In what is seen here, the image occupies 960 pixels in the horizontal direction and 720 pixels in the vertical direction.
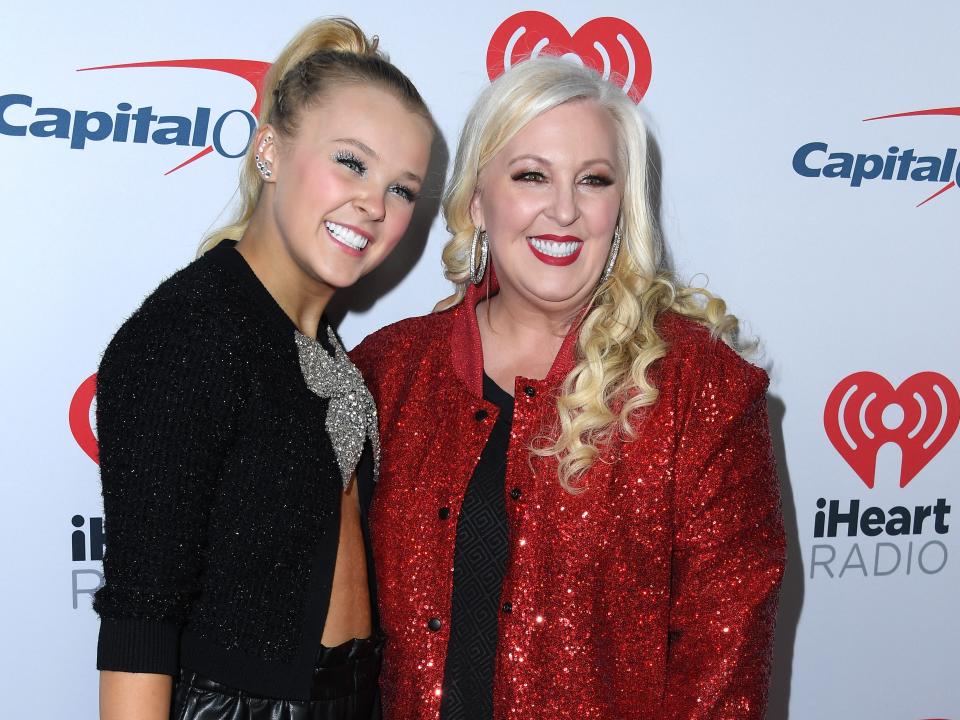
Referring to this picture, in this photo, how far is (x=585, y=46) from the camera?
2.30m

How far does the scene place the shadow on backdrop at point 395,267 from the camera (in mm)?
Result: 2352

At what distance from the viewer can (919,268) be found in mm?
2580

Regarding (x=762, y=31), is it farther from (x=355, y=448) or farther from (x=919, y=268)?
(x=355, y=448)

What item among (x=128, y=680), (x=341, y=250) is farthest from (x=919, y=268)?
(x=128, y=680)

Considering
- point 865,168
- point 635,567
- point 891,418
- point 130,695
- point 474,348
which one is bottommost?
point 130,695

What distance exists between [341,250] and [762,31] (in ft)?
4.36

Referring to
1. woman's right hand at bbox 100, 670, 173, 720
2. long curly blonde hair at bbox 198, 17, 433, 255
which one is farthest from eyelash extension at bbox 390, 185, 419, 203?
woman's right hand at bbox 100, 670, 173, 720

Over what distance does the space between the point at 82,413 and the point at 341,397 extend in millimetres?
751

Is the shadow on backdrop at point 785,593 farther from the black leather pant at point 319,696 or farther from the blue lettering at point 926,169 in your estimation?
the black leather pant at point 319,696

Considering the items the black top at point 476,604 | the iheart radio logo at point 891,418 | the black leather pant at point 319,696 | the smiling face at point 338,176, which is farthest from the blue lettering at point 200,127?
the iheart radio logo at point 891,418

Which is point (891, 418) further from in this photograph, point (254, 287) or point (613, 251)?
point (254, 287)

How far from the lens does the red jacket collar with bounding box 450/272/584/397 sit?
1.94m

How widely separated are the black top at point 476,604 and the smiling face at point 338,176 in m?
0.54

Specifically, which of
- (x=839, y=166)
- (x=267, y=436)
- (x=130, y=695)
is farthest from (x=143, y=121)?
(x=839, y=166)
